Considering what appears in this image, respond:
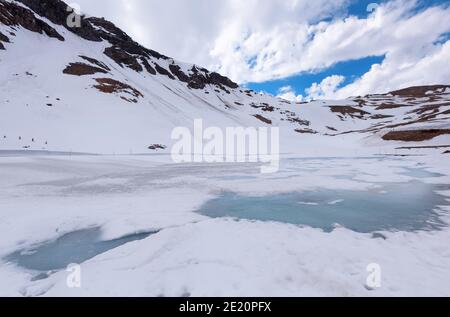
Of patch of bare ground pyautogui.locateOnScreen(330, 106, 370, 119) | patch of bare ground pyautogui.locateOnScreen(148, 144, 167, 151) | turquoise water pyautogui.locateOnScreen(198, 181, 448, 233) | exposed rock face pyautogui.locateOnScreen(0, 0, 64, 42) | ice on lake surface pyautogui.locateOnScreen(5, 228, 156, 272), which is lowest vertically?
ice on lake surface pyautogui.locateOnScreen(5, 228, 156, 272)

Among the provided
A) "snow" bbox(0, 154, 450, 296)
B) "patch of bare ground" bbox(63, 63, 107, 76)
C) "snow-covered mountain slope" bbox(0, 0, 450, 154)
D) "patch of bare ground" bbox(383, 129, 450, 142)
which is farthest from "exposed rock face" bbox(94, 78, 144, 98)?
"patch of bare ground" bbox(383, 129, 450, 142)

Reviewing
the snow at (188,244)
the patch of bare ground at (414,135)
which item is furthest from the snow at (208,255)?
the patch of bare ground at (414,135)

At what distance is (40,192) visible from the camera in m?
9.58

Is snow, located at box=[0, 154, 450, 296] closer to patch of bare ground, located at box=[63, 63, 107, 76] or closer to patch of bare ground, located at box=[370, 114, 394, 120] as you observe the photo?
patch of bare ground, located at box=[63, 63, 107, 76]

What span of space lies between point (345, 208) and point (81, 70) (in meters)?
51.8

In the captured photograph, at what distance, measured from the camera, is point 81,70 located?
48.8 meters

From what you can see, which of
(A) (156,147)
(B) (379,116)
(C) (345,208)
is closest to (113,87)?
(A) (156,147)

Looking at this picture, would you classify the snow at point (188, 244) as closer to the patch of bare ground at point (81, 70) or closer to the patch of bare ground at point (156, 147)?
the patch of bare ground at point (156, 147)

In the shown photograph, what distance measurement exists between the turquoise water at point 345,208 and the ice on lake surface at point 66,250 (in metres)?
2.65

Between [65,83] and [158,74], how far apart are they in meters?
42.4

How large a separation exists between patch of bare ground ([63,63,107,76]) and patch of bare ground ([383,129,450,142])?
49431 mm

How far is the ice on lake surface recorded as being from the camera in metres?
4.62

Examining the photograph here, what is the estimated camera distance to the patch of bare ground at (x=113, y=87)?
4428 centimetres

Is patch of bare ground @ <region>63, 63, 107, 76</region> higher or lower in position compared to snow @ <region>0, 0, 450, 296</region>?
higher
